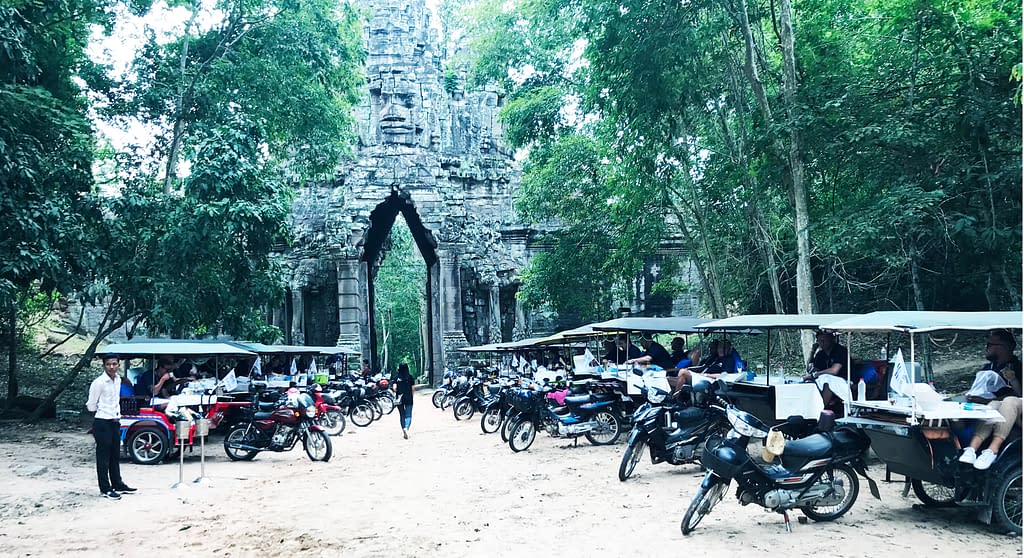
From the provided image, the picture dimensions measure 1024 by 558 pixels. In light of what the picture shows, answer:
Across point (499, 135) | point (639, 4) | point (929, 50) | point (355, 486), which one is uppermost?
point (499, 135)

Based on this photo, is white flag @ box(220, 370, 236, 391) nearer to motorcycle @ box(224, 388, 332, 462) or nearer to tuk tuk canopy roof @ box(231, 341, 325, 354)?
motorcycle @ box(224, 388, 332, 462)

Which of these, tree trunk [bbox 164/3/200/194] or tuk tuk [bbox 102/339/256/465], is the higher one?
tree trunk [bbox 164/3/200/194]

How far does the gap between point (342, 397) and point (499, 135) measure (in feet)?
53.5

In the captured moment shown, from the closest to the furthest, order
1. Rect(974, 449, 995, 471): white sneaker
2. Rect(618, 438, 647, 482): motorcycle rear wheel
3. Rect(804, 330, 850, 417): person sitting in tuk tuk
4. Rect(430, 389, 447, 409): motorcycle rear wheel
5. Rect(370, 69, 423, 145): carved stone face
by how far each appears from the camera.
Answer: Rect(974, 449, 995, 471): white sneaker → Rect(618, 438, 647, 482): motorcycle rear wheel → Rect(804, 330, 850, 417): person sitting in tuk tuk → Rect(430, 389, 447, 409): motorcycle rear wheel → Rect(370, 69, 423, 145): carved stone face

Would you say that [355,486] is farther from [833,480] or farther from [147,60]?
[147,60]

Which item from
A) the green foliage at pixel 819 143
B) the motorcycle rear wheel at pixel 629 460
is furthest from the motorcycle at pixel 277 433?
the green foliage at pixel 819 143

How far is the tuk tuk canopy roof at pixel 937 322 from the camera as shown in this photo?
6898mm

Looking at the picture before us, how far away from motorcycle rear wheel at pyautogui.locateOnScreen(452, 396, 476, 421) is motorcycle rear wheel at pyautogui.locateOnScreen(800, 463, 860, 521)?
506 inches

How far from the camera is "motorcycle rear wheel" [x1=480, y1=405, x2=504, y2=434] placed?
15.7 m

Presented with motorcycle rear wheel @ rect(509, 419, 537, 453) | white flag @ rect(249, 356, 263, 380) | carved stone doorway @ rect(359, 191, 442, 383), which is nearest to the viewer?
motorcycle rear wheel @ rect(509, 419, 537, 453)

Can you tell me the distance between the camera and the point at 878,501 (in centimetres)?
779

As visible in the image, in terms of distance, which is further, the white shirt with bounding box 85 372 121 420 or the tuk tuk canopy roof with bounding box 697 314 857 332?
the tuk tuk canopy roof with bounding box 697 314 857 332

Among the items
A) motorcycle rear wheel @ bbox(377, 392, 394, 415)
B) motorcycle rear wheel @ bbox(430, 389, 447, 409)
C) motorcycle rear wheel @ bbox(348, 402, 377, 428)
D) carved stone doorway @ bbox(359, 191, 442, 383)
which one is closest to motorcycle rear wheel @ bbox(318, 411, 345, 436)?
motorcycle rear wheel @ bbox(348, 402, 377, 428)

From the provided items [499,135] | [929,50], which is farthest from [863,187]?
[499,135]
